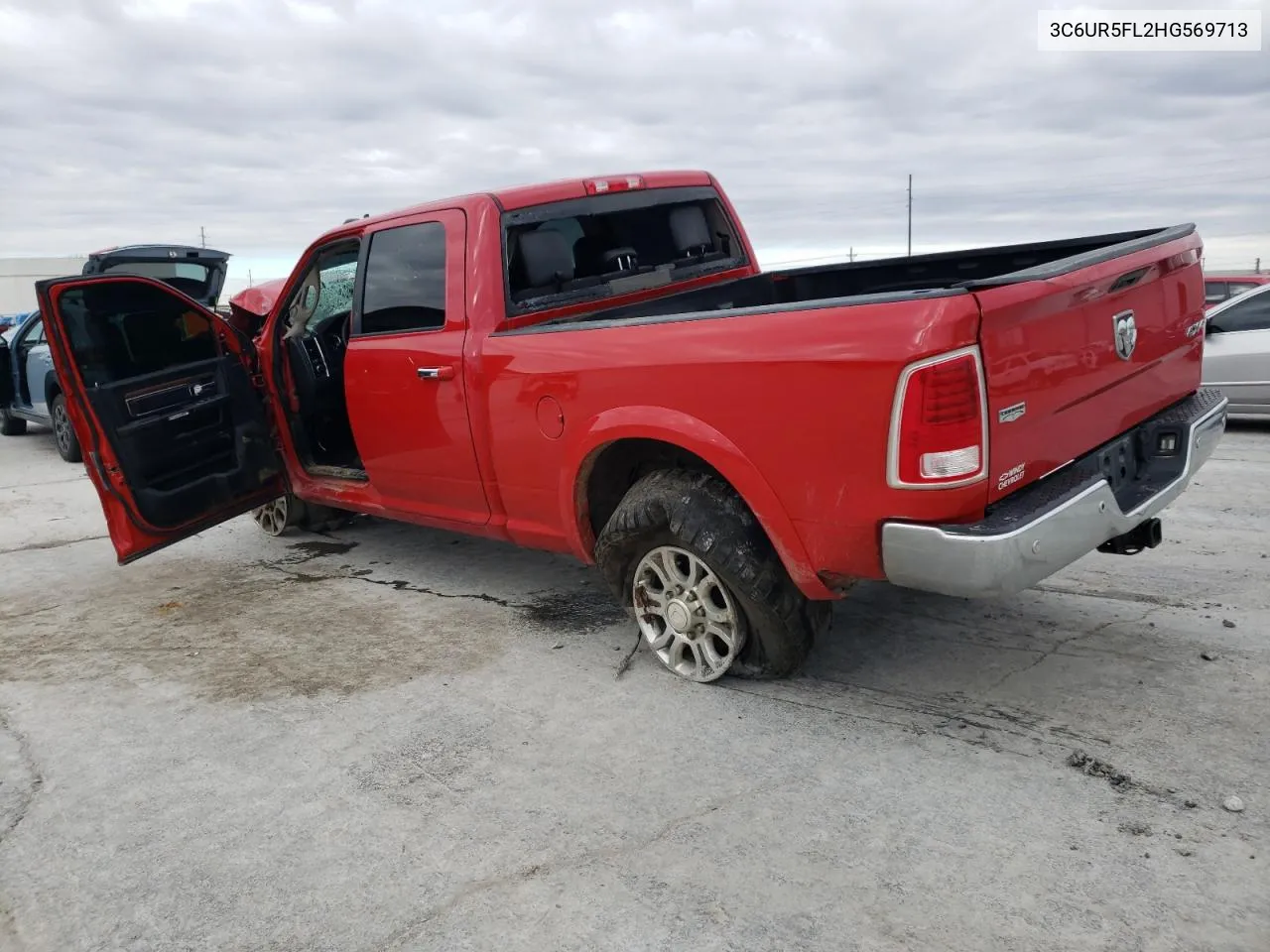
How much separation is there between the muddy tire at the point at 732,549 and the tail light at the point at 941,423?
0.74 m

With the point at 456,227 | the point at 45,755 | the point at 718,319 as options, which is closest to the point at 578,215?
the point at 456,227

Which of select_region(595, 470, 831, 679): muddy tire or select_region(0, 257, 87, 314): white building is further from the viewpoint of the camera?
select_region(0, 257, 87, 314): white building

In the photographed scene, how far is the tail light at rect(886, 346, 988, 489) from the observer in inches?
114

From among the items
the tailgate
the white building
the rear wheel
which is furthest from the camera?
the white building

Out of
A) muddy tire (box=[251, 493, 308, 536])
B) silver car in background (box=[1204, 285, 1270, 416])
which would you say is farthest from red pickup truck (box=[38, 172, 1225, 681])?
silver car in background (box=[1204, 285, 1270, 416])

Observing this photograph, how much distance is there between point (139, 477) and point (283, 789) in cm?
254

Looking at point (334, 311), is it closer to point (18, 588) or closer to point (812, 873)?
point (18, 588)

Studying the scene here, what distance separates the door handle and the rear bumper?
2232mm

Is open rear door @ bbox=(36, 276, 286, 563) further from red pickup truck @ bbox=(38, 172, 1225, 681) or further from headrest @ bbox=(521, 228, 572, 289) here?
headrest @ bbox=(521, 228, 572, 289)

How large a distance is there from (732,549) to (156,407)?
3.34m

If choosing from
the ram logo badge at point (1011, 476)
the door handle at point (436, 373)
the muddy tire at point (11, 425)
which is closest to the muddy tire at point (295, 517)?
the door handle at point (436, 373)

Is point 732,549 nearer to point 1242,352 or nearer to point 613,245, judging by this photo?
point 613,245

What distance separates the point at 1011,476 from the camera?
3.12 m

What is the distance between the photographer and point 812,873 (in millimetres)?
2711
